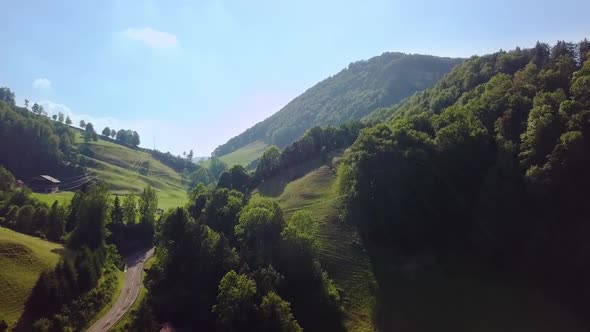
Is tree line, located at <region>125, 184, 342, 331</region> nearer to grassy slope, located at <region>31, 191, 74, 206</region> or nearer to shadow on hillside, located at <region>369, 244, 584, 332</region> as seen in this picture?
shadow on hillside, located at <region>369, 244, 584, 332</region>

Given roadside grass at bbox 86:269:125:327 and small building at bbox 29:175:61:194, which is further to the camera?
small building at bbox 29:175:61:194

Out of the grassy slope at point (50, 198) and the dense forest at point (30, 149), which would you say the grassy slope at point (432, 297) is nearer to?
the grassy slope at point (50, 198)

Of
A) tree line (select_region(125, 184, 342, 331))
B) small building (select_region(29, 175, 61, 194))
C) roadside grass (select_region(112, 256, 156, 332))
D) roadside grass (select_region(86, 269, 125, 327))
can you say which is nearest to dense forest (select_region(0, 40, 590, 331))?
tree line (select_region(125, 184, 342, 331))

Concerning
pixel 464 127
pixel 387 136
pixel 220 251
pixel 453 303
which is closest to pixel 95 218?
pixel 220 251

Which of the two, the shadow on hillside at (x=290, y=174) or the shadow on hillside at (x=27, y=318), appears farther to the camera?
the shadow on hillside at (x=290, y=174)

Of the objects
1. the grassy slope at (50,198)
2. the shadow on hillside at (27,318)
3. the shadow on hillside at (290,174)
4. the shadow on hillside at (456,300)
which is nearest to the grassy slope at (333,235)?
the shadow on hillside at (290,174)

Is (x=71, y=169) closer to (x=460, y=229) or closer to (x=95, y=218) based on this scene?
(x=95, y=218)
